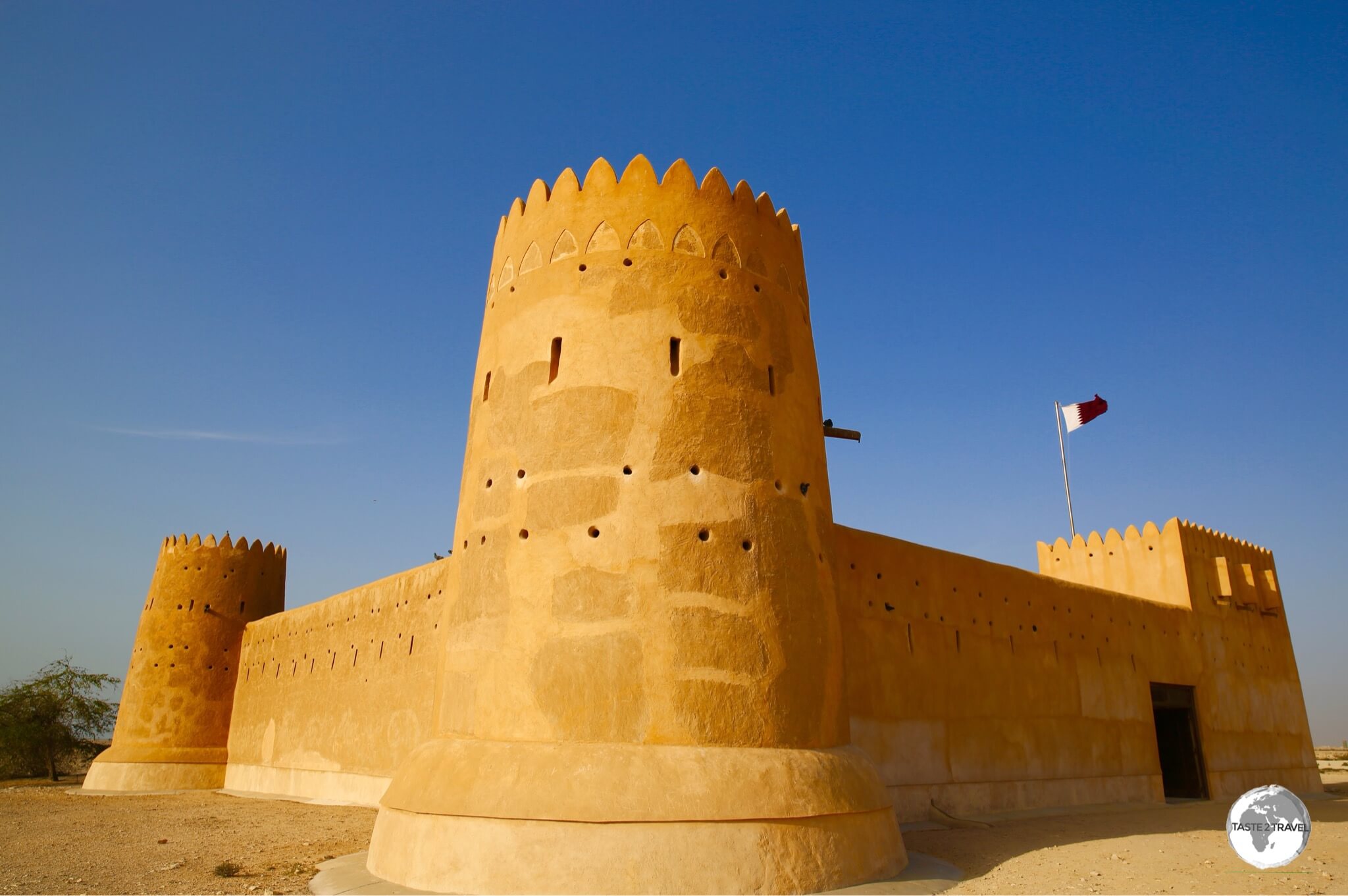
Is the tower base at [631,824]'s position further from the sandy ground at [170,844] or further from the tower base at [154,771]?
the tower base at [154,771]

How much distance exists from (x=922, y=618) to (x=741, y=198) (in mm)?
5919

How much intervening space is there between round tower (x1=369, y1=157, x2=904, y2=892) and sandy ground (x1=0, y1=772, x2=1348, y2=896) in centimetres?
142

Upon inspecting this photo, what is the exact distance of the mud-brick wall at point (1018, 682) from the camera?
10703 mm

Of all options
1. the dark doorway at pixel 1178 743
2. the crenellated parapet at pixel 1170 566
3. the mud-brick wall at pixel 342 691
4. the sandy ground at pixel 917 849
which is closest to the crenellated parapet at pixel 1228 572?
the crenellated parapet at pixel 1170 566

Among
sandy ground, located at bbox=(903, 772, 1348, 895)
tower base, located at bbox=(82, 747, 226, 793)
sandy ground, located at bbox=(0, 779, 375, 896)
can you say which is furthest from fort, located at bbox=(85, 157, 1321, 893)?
tower base, located at bbox=(82, 747, 226, 793)

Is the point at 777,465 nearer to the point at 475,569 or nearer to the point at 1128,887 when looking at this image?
the point at 475,569

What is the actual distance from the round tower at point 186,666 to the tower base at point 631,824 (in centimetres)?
1594

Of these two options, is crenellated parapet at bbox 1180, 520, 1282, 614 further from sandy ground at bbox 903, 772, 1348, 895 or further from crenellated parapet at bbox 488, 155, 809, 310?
crenellated parapet at bbox 488, 155, 809, 310

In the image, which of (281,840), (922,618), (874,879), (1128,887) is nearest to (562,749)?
(874,879)

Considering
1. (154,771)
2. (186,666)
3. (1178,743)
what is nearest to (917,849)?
(1178,743)

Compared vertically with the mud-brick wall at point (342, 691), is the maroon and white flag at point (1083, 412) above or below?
above

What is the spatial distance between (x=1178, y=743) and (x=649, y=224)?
1308 centimetres

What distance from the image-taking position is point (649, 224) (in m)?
8.22

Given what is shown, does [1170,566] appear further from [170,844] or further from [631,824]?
[170,844]
